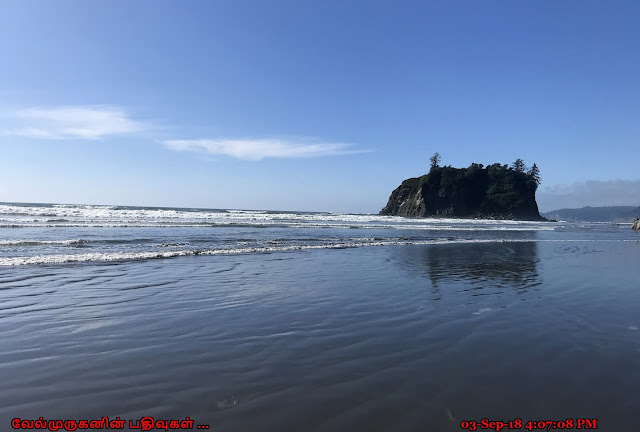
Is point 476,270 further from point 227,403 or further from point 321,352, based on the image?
point 227,403

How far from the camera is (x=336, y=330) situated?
6.14 meters

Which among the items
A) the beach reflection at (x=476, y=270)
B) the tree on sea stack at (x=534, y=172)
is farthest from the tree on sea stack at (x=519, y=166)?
the beach reflection at (x=476, y=270)

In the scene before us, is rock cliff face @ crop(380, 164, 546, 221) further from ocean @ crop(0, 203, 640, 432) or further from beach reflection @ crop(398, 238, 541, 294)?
ocean @ crop(0, 203, 640, 432)

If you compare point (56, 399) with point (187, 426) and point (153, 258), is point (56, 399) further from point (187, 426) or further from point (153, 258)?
point (153, 258)

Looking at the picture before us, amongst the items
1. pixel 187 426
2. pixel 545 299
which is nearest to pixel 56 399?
pixel 187 426

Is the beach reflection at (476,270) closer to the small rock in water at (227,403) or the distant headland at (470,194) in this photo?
the small rock in water at (227,403)

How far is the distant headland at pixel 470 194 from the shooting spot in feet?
421

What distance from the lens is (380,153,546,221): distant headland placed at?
12838 centimetres

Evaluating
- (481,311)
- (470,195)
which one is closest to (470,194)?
(470,195)

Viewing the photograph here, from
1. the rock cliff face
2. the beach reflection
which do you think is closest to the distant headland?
the rock cliff face

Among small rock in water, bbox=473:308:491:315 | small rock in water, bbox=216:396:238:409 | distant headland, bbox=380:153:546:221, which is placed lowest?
small rock in water, bbox=473:308:491:315

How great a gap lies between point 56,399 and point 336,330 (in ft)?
12.3

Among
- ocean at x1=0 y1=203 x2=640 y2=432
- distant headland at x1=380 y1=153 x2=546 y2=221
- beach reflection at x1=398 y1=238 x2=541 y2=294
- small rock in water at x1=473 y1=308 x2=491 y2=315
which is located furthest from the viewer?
distant headland at x1=380 y1=153 x2=546 y2=221

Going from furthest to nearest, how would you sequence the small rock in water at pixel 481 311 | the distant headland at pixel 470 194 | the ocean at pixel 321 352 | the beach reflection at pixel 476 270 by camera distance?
1. the distant headland at pixel 470 194
2. the beach reflection at pixel 476 270
3. the small rock in water at pixel 481 311
4. the ocean at pixel 321 352
